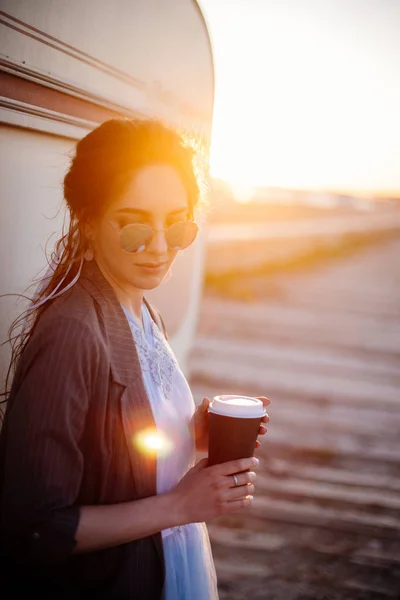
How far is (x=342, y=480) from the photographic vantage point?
4508 millimetres

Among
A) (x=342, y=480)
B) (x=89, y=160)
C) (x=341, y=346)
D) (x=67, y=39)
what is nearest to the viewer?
(x=89, y=160)

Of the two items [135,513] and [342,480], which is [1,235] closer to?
[135,513]

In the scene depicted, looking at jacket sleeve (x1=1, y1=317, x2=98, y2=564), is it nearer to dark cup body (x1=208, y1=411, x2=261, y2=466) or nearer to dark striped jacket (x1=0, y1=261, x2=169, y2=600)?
dark striped jacket (x1=0, y1=261, x2=169, y2=600)

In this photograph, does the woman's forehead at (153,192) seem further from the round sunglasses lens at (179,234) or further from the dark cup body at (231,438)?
the dark cup body at (231,438)

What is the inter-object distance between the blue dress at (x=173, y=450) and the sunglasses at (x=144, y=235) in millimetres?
173

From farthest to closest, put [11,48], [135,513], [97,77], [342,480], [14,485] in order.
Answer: [342,480] → [97,77] → [11,48] → [135,513] → [14,485]

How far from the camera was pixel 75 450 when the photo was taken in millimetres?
1130

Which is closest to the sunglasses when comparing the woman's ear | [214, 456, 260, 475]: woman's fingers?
the woman's ear

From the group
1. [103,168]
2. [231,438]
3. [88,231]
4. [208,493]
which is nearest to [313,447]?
A: [231,438]

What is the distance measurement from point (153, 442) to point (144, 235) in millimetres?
479

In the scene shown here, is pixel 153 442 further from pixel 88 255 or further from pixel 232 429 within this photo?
pixel 88 255

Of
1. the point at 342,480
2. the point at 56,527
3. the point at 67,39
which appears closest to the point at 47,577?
the point at 56,527

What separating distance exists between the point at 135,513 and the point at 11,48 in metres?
1.26

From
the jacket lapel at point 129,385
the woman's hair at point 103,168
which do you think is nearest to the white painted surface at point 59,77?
the woman's hair at point 103,168
